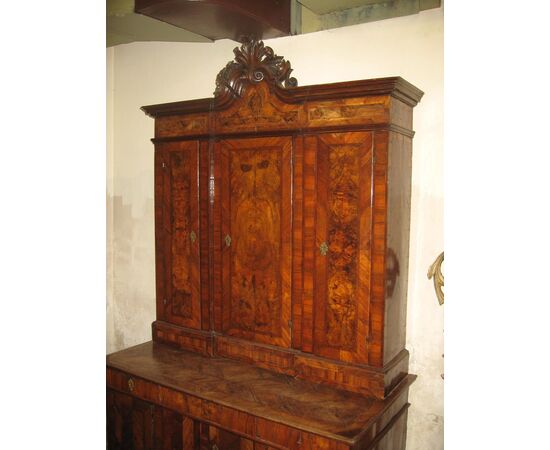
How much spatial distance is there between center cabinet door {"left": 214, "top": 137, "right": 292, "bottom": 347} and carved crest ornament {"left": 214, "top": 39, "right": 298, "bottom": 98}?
0.30 m

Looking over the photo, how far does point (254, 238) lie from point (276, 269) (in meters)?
0.22

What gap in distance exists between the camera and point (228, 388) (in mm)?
2432

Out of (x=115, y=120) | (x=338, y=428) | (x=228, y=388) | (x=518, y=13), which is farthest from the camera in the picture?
(x=115, y=120)

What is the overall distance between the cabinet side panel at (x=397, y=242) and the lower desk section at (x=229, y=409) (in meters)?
0.28

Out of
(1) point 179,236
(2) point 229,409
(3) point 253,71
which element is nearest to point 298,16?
A: (3) point 253,71

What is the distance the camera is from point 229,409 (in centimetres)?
228

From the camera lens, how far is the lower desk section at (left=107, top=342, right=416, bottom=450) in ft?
6.80

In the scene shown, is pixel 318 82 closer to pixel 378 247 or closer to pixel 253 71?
pixel 253 71

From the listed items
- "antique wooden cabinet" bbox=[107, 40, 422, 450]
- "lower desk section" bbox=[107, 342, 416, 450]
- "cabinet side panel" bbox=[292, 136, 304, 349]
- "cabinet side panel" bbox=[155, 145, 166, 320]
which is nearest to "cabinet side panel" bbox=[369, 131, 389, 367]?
"antique wooden cabinet" bbox=[107, 40, 422, 450]

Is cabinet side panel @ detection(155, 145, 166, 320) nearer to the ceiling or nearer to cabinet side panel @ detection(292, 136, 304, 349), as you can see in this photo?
the ceiling

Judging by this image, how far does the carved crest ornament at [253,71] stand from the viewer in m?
2.49
